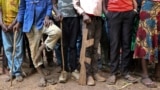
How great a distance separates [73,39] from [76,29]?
0.61 ft

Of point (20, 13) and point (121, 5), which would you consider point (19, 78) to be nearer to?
point (20, 13)

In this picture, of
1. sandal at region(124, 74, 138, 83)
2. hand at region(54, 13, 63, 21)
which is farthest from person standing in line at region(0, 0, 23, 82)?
sandal at region(124, 74, 138, 83)

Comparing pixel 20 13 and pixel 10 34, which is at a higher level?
pixel 20 13

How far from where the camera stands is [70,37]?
Result: 562cm

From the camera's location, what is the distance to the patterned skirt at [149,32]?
5195 mm

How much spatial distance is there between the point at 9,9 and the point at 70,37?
1.20 m

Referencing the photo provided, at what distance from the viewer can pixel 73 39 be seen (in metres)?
5.57

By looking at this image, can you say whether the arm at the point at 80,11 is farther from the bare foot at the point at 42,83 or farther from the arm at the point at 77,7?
the bare foot at the point at 42,83

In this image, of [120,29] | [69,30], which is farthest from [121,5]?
[69,30]

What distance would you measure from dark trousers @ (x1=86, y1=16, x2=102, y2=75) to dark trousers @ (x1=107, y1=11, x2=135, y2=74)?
0.67 feet

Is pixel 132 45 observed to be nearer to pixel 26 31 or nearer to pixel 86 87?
pixel 86 87

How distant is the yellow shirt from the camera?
18.4 ft

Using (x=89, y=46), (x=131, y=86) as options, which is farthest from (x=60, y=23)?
(x=131, y=86)

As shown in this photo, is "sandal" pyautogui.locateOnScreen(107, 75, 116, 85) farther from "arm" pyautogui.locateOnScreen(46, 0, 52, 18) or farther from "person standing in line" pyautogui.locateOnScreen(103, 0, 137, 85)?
"arm" pyautogui.locateOnScreen(46, 0, 52, 18)
